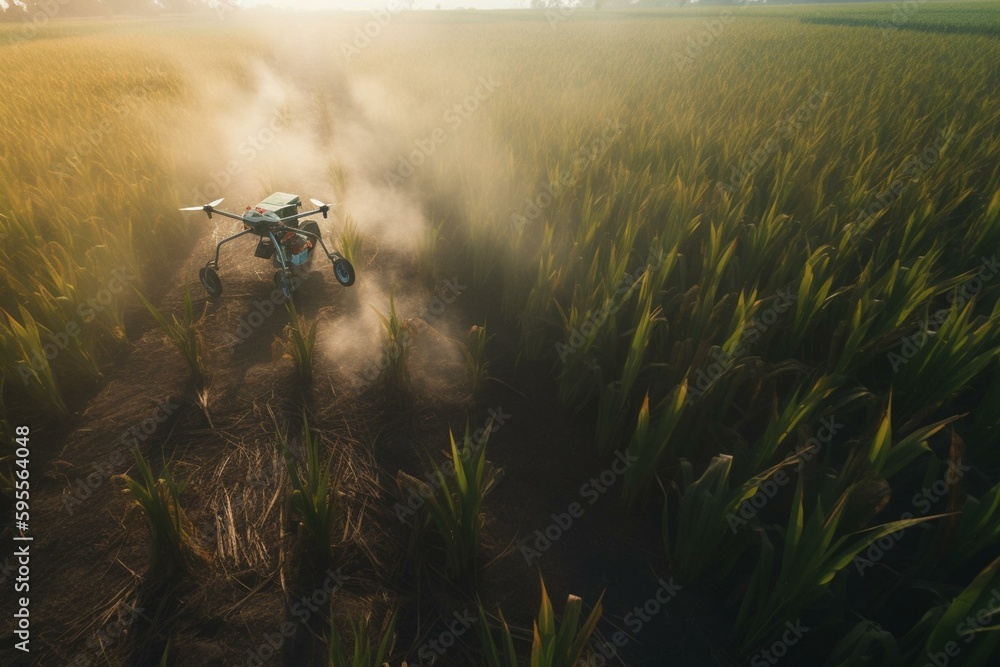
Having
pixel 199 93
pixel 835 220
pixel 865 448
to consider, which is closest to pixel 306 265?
pixel 865 448

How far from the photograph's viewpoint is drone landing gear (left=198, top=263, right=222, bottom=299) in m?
2.44

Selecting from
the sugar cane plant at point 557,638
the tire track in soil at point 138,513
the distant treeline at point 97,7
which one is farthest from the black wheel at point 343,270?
the distant treeline at point 97,7

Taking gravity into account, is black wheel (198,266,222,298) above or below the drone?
below

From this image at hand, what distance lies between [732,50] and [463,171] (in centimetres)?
1013

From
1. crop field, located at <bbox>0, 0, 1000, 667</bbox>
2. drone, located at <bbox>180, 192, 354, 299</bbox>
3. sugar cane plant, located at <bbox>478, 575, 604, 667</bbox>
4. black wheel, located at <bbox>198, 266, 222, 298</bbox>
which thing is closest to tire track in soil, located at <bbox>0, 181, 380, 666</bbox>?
crop field, located at <bbox>0, 0, 1000, 667</bbox>

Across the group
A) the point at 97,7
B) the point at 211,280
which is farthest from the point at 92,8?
the point at 211,280

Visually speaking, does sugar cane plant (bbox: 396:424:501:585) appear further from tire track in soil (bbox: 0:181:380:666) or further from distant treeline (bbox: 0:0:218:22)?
distant treeline (bbox: 0:0:218:22)

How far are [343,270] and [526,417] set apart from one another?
141 centimetres

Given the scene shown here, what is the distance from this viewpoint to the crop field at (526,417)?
1161 millimetres

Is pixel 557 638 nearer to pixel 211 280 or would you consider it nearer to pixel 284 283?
pixel 284 283

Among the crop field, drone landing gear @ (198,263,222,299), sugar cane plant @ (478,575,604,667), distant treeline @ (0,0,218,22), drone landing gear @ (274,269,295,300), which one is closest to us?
sugar cane plant @ (478,575,604,667)

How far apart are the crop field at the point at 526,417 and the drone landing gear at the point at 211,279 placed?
0.17m

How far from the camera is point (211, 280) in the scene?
8.09 feet

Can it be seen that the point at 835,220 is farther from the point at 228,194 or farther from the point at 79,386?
→ the point at 228,194
